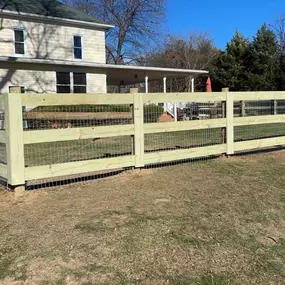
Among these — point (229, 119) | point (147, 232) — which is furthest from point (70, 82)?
point (147, 232)

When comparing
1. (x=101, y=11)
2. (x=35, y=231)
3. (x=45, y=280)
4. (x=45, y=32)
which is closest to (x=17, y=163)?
(x=35, y=231)

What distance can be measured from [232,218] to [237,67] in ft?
104

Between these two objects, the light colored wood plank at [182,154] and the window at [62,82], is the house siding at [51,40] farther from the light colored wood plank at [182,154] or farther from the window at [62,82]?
the light colored wood plank at [182,154]

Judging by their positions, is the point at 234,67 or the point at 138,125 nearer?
the point at 138,125

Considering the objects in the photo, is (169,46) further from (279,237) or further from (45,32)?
(279,237)

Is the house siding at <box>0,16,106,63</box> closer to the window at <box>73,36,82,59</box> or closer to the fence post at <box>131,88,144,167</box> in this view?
the window at <box>73,36,82,59</box>

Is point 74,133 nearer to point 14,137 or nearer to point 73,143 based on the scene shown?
point 14,137

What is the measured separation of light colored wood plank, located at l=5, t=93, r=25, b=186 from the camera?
484cm

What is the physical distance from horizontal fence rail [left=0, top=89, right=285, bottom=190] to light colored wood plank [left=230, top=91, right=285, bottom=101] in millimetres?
21

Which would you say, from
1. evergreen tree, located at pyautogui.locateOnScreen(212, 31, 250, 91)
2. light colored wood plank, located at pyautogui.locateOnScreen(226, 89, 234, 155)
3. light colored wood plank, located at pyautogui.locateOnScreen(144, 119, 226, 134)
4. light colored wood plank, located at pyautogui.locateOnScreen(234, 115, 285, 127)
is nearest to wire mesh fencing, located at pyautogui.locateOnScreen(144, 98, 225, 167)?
light colored wood plank, located at pyautogui.locateOnScreen(144, 119, 226, 134)

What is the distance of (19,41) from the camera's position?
20.4m

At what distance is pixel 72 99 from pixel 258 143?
14.6 ft

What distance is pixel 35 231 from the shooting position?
384 cm

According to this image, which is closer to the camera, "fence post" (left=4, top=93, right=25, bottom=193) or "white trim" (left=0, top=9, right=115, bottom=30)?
"fence post" (left=4, top=93, right=25, bottom=193)
